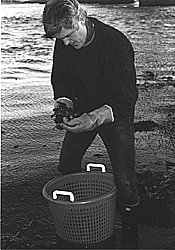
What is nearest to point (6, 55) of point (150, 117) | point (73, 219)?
point (150, 117)

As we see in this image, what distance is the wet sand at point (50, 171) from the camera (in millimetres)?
3428

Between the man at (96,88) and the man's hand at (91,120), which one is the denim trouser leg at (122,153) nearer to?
the man at (96,88)

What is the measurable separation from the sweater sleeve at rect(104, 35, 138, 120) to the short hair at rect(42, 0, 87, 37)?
1.13ft

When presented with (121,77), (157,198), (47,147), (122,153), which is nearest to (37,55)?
(47,147)

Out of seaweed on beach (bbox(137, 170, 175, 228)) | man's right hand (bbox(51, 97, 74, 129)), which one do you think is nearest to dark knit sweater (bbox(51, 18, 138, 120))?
man's right hand (bbox(51, 97, 74, 129))

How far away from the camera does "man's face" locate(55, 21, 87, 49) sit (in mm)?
2863

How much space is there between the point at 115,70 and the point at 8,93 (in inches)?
180

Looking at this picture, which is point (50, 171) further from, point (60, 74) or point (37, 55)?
point (37, 55)

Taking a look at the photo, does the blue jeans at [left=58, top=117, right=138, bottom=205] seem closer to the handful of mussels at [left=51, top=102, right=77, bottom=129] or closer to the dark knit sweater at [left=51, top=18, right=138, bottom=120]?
the dark knit sweater at [left=51, top=18, right=138, bottom=120]

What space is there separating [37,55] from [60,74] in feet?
22.2

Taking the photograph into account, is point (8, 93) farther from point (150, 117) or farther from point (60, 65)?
point (60, 65)

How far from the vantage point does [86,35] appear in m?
3.01

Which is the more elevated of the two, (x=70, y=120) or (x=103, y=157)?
→ (x=70, y=120)

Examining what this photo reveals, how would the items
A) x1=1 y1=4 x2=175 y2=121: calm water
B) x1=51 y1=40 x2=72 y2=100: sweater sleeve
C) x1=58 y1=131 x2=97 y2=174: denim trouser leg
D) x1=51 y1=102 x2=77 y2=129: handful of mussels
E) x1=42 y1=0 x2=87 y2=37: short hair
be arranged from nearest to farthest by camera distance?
x1=42 y1=0 x2=87 y2=37: short hair
x1=51 y1=102 x2=77 y2=129: handful of mussels
x1=51 y1=40 x2=72 y2=100: sweater sleeve
x1=58 y1=131 x2=97 y2=174: denim trouser leg
x1=1 y1=4 x2=175 y2=121: calm water
